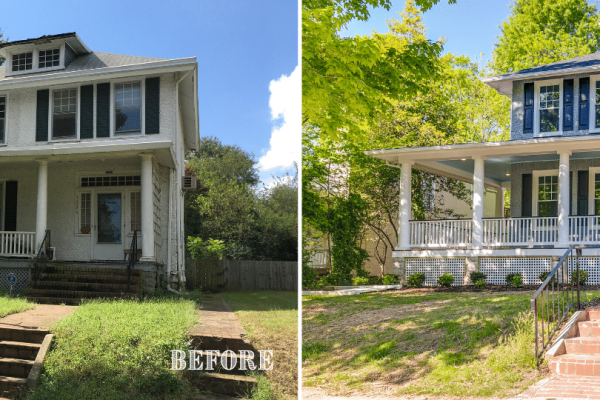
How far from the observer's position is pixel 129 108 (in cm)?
541

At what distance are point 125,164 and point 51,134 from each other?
71cm

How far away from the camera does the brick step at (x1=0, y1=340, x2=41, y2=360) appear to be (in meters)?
4.10

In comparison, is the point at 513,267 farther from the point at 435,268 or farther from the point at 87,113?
the point at 87,113

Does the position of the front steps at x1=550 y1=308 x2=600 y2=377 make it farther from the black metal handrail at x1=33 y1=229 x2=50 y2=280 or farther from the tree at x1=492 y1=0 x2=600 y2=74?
the tree at x1=492 y1=0 x2=600 y2=74

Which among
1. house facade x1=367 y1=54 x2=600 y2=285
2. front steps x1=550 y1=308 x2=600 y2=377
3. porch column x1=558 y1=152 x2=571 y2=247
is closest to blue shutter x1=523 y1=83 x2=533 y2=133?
house facade x1=367 y1=54 x2=600 y2=285

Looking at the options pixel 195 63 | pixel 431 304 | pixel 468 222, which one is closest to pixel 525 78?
pixel 468 222

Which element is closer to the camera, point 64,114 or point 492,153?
point 64,114

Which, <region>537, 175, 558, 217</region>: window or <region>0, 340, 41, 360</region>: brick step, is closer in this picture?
<region>0, 340, 41, 360</region>: brick step

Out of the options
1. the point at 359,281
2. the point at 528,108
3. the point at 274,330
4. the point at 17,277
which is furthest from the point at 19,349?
the point at 528,108

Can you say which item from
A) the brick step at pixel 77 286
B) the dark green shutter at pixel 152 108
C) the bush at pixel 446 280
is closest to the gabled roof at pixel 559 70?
the bush at pixel 446 280

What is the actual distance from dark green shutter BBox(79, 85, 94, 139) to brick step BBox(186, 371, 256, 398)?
2348 millimetres

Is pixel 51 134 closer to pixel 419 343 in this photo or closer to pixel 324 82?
pixel 324 82

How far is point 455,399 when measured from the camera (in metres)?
5.62

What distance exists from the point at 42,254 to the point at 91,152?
982 mm
